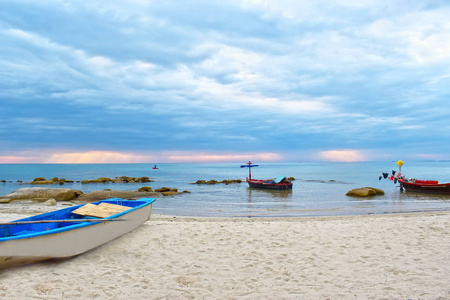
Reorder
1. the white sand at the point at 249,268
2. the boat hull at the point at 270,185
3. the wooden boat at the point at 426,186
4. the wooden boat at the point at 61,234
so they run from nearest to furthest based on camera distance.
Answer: the white sand at the point at 249,268
the wooden boat at the point at 61,234
the wooden boat at the point at 426,186
the boat hull at the point at 270,185

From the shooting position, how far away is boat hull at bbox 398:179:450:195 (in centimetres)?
3381

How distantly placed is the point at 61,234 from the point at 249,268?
191 inches

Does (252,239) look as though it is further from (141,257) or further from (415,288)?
(415,288)

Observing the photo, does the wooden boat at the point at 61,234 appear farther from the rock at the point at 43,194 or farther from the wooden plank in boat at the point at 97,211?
the rock at the point at 43,194

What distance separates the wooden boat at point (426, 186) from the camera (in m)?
33.9

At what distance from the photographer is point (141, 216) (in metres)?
11.5

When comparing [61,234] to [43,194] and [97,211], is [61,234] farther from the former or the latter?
[43,194]

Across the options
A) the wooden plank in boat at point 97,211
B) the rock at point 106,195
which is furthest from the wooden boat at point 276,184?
the wooden plank in boat at point 97,211

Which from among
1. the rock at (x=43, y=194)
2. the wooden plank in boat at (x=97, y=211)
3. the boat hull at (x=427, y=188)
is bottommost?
the boat hull at (x=427, y=188)

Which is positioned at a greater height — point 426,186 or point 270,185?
point 270,185

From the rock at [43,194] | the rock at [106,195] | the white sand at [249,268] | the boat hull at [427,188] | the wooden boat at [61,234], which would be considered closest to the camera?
the white sand at [249,268]

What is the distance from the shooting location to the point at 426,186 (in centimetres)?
3628

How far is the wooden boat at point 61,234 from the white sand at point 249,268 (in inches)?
11.3

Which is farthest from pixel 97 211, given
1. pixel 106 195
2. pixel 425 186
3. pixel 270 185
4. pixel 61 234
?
pixel 425 186
